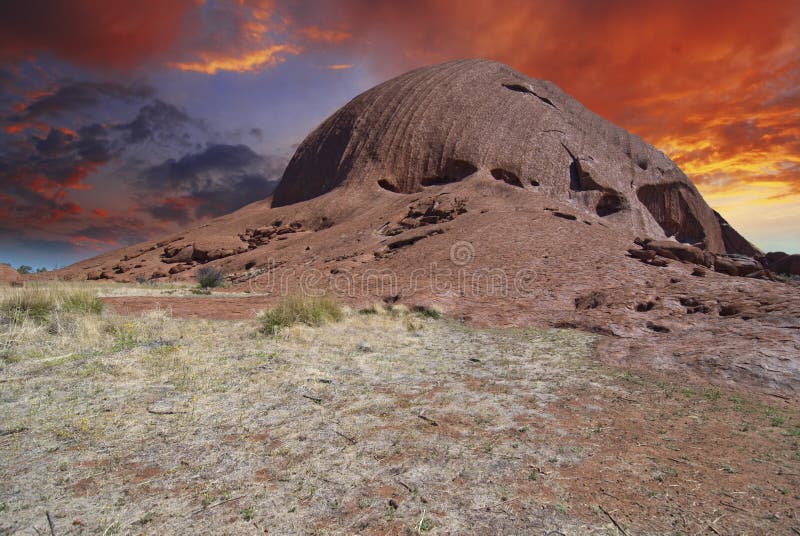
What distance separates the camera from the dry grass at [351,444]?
2777 mm

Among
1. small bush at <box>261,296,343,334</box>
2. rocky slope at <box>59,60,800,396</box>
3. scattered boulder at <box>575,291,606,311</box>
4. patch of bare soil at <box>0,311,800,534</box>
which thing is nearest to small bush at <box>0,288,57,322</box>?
patch of bare soil at <box>0,311,800,534</box>

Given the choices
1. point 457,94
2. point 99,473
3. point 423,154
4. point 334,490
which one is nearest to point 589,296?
point 334,490

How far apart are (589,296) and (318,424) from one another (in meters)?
9.93

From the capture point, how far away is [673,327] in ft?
28.9

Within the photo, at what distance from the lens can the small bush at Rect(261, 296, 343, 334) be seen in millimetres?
9047

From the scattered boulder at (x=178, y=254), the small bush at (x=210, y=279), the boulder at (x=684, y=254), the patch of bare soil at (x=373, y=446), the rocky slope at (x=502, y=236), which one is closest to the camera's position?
the patch of bare soil at (x=373, y=446)

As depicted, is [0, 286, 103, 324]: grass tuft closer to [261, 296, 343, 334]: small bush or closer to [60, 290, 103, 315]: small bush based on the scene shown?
[60, 290, 103, 315]: small bush

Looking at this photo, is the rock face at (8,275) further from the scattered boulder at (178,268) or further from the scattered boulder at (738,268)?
the scattered boulder at (738,268)

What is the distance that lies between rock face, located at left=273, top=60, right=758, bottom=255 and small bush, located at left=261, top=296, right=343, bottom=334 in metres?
21.3

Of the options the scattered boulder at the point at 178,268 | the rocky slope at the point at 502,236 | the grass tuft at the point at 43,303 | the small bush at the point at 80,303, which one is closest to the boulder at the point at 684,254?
the rocky slope at the point at 502,236

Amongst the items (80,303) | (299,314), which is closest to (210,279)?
(80,303)

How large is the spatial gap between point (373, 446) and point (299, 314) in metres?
6.16

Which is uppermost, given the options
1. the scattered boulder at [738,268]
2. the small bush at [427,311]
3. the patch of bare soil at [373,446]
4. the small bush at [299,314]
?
the scattered boulder at [738,268]

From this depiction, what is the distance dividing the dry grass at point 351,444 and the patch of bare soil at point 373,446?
0.02 meters
